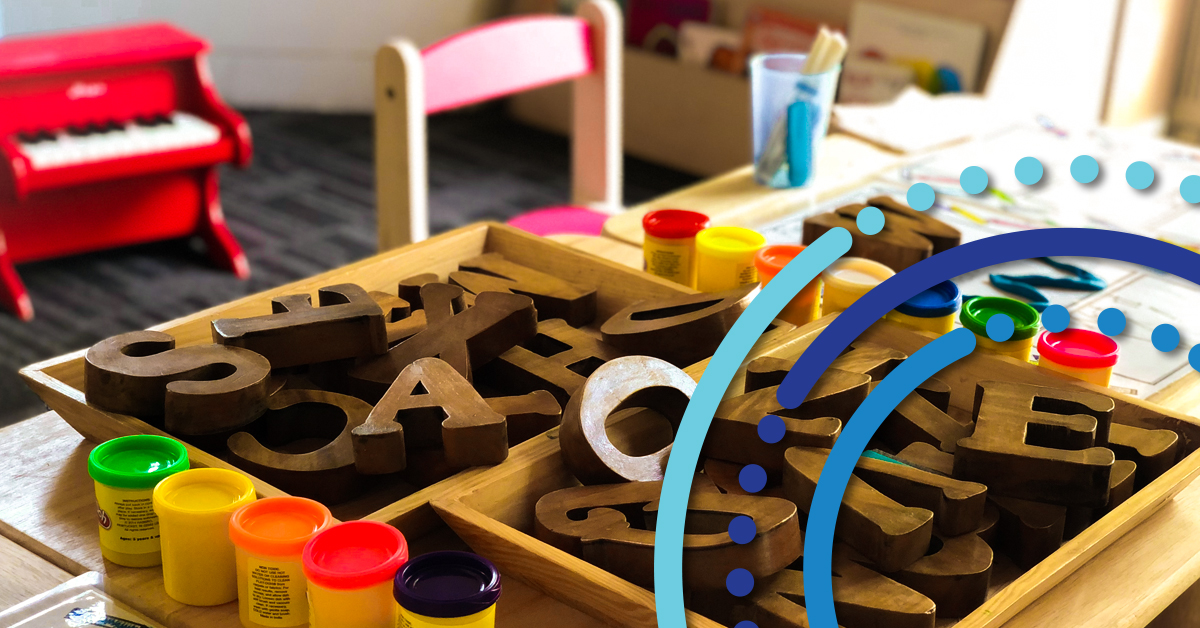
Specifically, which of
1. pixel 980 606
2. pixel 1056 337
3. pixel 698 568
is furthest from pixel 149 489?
pixel 1056 337

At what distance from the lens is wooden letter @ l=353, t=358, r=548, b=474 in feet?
2.84

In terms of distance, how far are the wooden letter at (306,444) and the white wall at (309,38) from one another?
10.8ft

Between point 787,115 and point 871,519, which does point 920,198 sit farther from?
point 787,115

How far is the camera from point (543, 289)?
1189mm

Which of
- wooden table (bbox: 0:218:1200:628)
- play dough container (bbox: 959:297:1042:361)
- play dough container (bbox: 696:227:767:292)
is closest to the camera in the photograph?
wooden table (bbox: 0:218:1200:628)

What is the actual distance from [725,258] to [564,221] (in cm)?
83

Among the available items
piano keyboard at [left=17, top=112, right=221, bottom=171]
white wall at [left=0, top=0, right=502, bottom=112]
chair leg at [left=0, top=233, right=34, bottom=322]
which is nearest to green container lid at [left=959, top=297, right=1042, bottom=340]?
piano keyboard at [left=17, top=112, right=221, bottom=171]

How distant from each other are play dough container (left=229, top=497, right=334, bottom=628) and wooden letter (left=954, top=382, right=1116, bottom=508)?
0.49 meters

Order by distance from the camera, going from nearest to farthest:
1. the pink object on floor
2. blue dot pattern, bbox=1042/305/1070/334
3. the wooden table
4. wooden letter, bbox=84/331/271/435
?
blue dot pattern, bbox=1042/305/1070/334 → the wooden table → wooden letter, bbox=84/331/271/435 → the pink object on floor

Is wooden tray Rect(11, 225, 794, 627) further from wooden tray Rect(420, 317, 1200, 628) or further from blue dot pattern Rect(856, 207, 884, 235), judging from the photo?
blue dot pattern Rect(856, 207, 884, 235)

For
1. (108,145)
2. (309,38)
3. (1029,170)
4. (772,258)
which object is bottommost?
(108,145)

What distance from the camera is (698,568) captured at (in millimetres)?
755

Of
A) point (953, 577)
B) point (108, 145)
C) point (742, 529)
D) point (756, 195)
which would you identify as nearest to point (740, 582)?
point (742, 529)

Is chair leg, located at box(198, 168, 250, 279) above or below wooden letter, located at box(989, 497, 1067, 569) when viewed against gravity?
below
